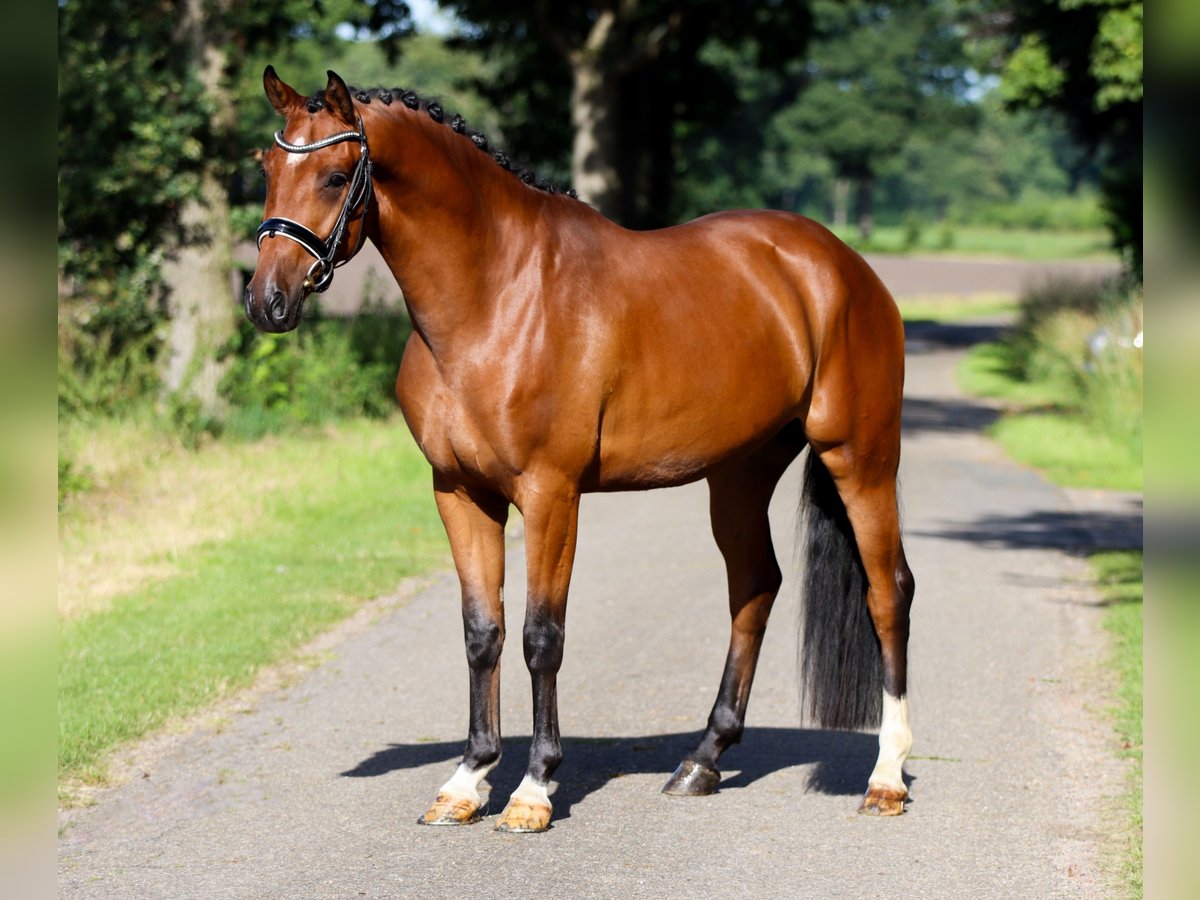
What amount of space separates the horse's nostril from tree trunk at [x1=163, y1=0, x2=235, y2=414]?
10.8m

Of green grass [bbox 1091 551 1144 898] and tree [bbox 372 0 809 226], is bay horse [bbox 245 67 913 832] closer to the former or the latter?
green grass [bbox 1091 551 1144 898]

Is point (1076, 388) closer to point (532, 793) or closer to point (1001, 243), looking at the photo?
point (532, 793)

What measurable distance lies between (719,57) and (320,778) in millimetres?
75263

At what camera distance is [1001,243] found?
3253 inches

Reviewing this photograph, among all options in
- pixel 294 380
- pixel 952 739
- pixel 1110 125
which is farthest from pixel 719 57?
pixel 952 739

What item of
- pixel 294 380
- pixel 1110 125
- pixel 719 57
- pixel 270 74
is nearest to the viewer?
pixel 270 74

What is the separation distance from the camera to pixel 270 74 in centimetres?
446

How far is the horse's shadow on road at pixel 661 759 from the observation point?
573cm

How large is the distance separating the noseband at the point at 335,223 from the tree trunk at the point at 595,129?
17719 millimetres

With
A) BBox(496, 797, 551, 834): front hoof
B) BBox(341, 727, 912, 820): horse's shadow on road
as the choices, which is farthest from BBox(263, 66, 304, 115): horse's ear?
BBox(341, 727, 912, 820): horse's shadow on road

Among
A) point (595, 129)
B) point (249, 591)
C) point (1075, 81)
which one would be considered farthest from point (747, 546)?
point (1075, 81)

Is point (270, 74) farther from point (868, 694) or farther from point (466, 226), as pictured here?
point (868, 694)

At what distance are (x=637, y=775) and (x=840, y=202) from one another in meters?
114

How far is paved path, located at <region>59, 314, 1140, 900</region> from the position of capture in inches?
185
